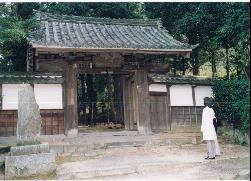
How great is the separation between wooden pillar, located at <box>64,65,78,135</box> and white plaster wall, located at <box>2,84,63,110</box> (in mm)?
263

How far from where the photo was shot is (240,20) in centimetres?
1135

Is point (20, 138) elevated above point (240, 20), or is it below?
below

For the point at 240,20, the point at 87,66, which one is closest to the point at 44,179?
the point at 87,66

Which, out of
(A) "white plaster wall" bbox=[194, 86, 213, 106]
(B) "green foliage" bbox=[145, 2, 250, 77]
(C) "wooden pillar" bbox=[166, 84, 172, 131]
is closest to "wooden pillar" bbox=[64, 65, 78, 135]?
(C) "wooden pillar" bbox=[166, 84, 172, 131]

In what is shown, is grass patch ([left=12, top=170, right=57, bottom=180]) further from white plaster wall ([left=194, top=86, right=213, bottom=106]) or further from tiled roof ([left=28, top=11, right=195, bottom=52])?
white plaster wall ([left=194, top=86, right=213, bottom=106])

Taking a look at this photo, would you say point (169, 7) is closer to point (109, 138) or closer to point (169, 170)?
point (109, 138)

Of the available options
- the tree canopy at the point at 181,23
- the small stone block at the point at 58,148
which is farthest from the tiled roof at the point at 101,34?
the small stone block at the point at 58,148

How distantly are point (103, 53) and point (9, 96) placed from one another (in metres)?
4.19

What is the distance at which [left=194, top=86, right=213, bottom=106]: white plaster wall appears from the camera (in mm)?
15320

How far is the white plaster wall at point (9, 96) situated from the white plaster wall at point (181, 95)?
6.89 metres

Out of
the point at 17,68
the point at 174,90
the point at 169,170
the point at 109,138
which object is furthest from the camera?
the point at 17,68

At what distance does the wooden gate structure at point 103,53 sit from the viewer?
1246 cm

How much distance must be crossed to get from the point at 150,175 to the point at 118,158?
90.2 inches

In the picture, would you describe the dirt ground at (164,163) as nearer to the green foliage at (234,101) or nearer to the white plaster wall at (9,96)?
the green foliage at (234,101)
